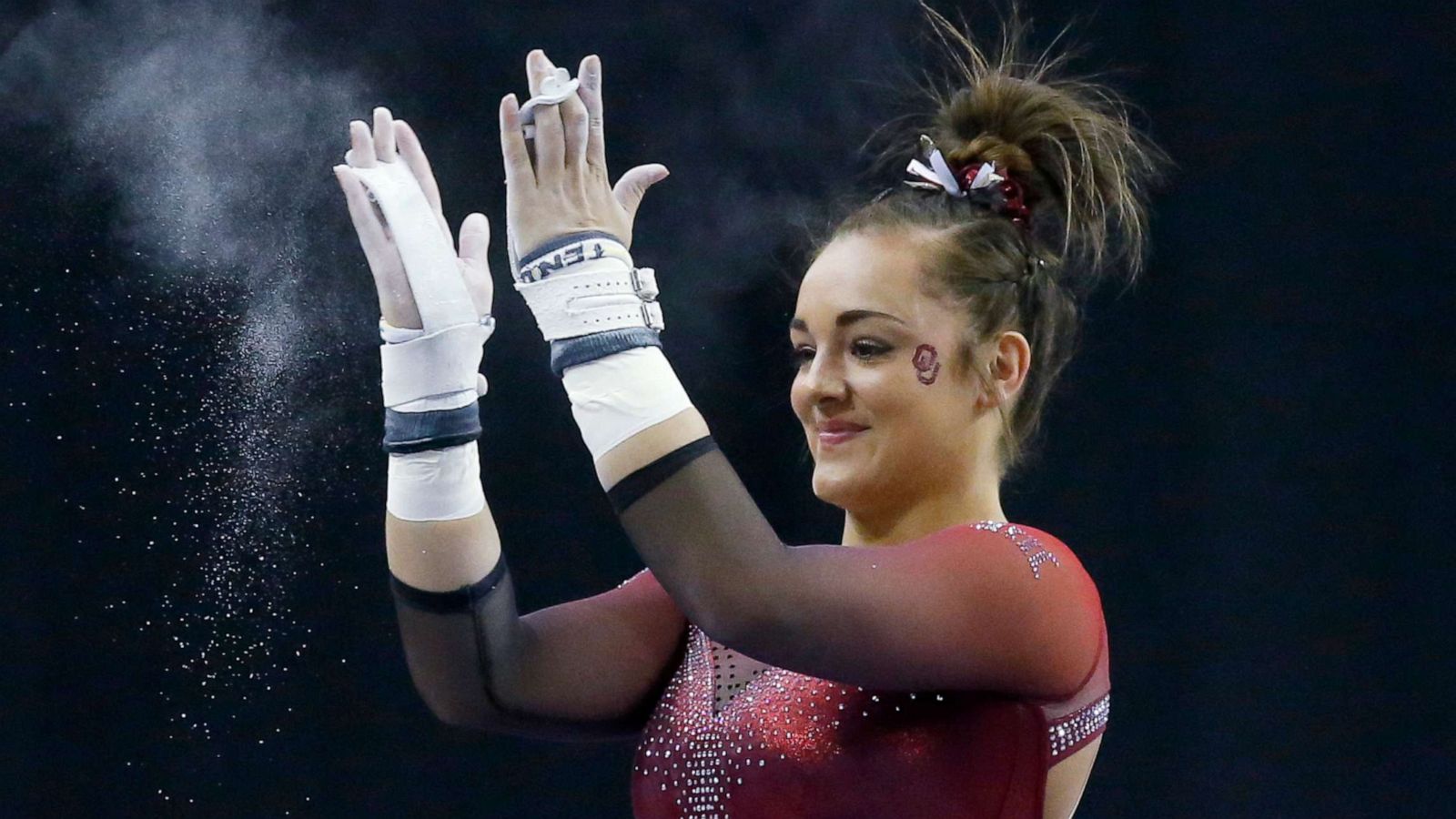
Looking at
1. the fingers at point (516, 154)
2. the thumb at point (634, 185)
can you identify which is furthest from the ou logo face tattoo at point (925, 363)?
the fingers at point (516, 154)

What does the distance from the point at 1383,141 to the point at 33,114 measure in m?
1.65

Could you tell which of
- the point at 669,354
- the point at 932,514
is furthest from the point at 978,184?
the point at 669,354

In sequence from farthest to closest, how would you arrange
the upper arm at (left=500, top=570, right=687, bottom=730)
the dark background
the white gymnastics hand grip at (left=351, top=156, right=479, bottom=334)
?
the dark background, the upper arm at (left=500, top=570, right=687, bottom=730), the white gymnastics hand grip at (left=351, top=156, right=479, bottom=334)

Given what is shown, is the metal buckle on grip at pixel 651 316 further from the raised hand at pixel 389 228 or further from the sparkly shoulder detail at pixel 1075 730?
the sparkly shoulder detail at pixel 1075 730

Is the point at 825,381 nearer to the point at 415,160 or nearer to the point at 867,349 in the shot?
the point at 867,349

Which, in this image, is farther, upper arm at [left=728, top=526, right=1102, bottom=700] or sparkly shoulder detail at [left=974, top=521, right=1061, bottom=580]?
sparkly shoulder detail at [left=974, top=521, right=1061, bottom=580]

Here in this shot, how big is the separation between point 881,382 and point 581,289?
31 centimetres

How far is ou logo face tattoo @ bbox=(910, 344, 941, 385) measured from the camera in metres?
1.30

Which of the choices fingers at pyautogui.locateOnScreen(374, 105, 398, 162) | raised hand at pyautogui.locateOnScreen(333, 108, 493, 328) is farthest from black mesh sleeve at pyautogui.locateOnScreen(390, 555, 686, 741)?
fingers at pyautogui.locateOnScreen(374, 105, 398, 162)

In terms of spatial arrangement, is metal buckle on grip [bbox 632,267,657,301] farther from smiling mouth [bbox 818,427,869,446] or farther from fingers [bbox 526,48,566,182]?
smiling mouth [bbox 818,427,869,446]

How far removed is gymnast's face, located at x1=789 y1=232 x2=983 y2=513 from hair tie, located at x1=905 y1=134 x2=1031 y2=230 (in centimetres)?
8

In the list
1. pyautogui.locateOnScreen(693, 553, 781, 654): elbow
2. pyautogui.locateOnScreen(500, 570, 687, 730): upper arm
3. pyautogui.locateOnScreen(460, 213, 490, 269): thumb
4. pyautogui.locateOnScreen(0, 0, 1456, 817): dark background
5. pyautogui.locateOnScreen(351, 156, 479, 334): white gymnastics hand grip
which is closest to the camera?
pyautogui.locateOnScreen(693, 553, 781, 654): elbow

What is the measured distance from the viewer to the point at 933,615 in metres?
1.13

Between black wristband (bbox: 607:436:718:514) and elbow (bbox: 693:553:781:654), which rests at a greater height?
black wristband (bbox: 607:436:718:514)
